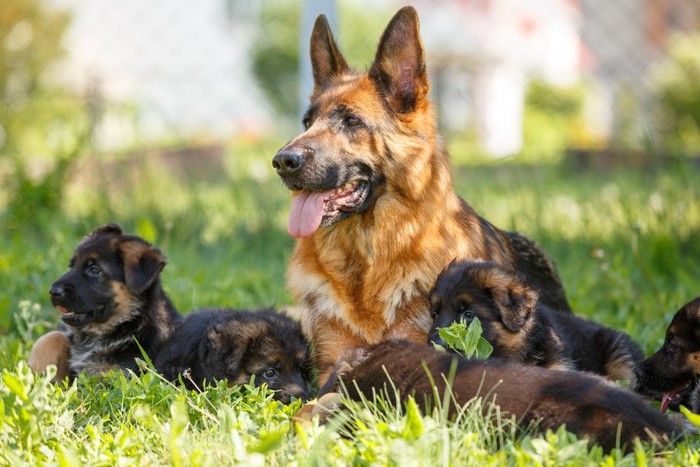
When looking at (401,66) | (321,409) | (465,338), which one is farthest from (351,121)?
(321,409)

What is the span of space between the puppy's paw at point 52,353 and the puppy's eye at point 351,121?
7.14ft

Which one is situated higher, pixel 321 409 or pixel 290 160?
pixel 290 160

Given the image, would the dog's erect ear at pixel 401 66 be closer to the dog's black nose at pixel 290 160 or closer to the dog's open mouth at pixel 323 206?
the dog's open mouth at pixel 323 206

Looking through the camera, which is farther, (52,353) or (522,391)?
(52,353)

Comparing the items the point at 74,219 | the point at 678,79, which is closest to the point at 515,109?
the point at 678,79

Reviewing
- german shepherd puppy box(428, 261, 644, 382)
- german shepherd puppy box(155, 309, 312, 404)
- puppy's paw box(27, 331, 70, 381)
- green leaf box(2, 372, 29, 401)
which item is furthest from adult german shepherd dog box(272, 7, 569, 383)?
green leaf box(2, 372, 29, 401)

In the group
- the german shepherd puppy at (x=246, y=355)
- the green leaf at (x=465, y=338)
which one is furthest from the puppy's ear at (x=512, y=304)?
the german shepherd puppy at (x=246, y=355)

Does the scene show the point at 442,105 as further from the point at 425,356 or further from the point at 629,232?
the point at 425,356

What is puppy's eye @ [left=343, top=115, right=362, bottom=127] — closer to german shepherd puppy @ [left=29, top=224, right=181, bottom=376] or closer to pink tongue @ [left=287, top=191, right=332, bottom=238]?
pink tongue @ [left=287, top=191, right=332, bottom=238]

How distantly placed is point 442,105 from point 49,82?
6.02 meters

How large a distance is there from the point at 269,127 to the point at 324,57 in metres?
8.86

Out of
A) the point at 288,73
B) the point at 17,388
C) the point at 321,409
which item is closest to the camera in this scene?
the point at 17,388

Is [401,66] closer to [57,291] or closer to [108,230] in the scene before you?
[108,230]

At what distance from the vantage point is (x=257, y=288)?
7.38 meters
